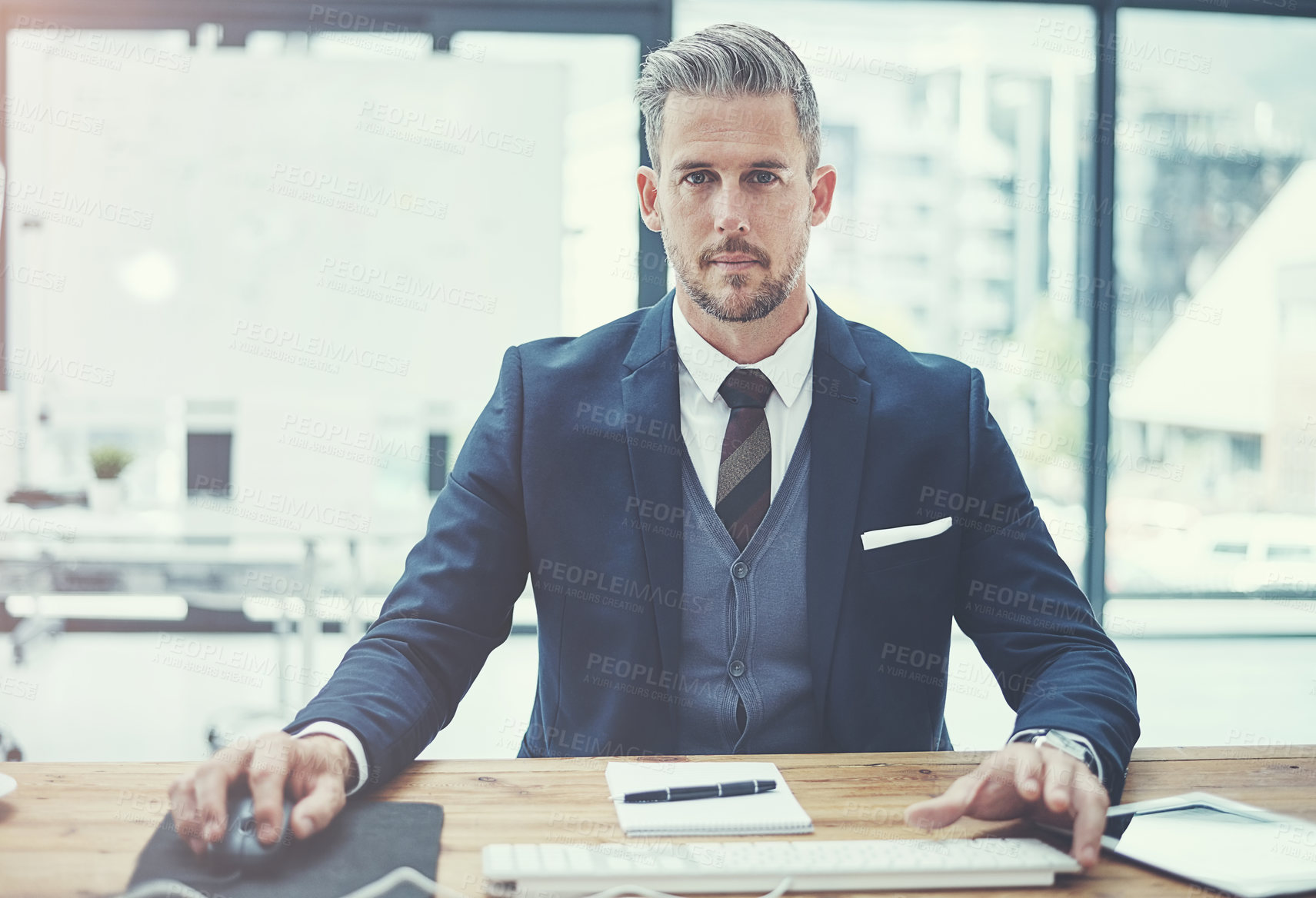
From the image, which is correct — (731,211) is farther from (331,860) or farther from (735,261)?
(331,860)

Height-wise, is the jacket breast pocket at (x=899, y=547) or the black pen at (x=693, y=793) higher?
the jacket breast pocket at (x=899, y=547)

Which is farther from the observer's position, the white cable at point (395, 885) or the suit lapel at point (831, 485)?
the suit lapel at point (831, 485)

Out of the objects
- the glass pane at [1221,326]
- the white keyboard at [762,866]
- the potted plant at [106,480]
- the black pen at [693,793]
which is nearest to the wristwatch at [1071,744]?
the white keyboard at [762,866]

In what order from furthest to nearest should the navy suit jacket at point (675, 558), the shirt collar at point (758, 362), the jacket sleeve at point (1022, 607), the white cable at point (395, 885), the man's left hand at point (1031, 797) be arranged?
the shirt collar at point (758, 362)
the navy suit jacket at point (675, 558)
the jacket sleeve at point (1022, 607)
the man's left hand at point (1031, 797)
the white cable at point (395, 885)

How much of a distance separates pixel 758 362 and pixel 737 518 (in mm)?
237

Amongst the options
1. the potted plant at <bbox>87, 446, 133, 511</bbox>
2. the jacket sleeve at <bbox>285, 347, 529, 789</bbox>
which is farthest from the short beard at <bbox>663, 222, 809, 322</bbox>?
the potted plant at <bbox>87, 446, 133, 511</bbox>

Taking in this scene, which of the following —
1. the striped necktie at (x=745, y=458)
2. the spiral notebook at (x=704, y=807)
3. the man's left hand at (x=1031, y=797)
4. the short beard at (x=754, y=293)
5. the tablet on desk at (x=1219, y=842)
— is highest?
the short beard at (x=754, y=293)

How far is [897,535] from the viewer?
4.25 feet

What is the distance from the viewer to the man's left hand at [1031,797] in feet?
2.73

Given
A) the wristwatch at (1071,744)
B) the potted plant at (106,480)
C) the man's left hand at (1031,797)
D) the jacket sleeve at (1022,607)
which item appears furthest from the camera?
the potted plant at (106,480)

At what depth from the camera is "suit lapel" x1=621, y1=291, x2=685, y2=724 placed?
4.18ft

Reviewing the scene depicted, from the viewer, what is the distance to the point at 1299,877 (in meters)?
0.79

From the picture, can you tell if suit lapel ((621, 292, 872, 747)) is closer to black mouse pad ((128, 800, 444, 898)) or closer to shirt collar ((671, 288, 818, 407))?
shirt collar ((671, 288, 818, 407))

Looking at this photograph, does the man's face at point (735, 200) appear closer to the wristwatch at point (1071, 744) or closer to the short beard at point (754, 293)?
the short beard at point (754, 293)
